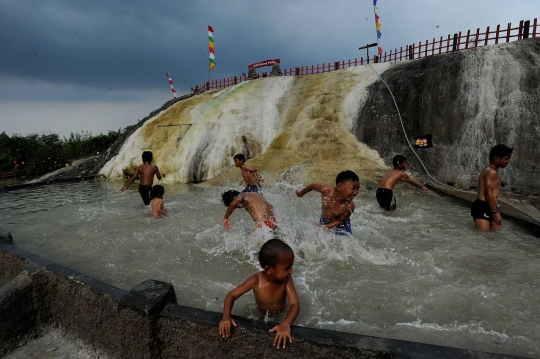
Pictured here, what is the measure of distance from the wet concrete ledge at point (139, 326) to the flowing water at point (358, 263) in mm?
861

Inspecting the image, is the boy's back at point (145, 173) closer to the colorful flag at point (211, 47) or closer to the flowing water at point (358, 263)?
the flowing water at point (358, 263)

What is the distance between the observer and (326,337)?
1999 mm

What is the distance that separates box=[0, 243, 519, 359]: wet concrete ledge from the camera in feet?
6.37

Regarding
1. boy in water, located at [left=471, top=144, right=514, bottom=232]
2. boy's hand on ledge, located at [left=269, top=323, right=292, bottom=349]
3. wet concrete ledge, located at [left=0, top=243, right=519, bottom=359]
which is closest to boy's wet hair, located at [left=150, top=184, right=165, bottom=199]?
wet concrete ledge, located at [left=0, top=243, right=519, bottom=359]

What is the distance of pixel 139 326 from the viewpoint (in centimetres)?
245

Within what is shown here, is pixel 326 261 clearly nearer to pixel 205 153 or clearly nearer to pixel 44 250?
pixel 44 250

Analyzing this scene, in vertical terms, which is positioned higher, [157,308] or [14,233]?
[157,308]

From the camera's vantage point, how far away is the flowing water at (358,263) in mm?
2967

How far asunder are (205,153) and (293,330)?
1248 cm

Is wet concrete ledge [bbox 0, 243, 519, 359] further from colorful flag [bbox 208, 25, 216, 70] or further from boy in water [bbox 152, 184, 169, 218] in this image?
colorful flag [bbox 208, 25, 216, 70]

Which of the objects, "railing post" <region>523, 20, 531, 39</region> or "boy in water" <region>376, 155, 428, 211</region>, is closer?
"boy in water" <region>376, 155, 428, 211</region>

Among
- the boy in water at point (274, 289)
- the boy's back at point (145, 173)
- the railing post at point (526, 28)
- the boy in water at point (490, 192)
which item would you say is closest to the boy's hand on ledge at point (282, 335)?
the boy in water at point (274, 289)

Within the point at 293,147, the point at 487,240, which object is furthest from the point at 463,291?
the point at 293,147

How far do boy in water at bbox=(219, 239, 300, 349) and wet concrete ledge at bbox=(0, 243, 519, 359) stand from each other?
0.07 m
